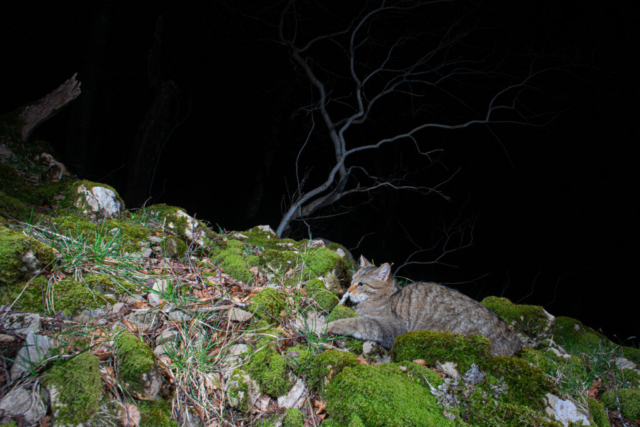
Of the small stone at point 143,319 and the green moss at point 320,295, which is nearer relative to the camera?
the small stone at point 143,319

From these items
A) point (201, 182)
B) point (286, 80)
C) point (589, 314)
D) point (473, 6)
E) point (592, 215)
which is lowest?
point (589, 314)

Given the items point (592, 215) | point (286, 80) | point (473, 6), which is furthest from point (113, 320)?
point (592, 215)

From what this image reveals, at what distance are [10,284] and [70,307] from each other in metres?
0.38

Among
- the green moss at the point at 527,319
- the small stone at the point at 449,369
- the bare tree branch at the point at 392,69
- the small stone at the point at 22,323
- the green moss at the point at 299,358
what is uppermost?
the bare tree branch at the point at 392,69

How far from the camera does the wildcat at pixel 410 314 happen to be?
274cm

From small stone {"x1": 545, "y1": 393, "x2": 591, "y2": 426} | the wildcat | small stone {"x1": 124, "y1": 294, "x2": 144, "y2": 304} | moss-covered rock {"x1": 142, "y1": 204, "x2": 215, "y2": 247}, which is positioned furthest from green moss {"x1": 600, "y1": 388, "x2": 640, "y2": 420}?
moss-covered rock {"x1": 142, "y1": 204, "x2": 215, "y2": 247}

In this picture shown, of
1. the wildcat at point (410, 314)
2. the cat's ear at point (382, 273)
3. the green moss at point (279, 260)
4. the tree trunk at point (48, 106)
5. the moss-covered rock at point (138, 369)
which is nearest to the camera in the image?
the moss-covered rock at point (138, 369)

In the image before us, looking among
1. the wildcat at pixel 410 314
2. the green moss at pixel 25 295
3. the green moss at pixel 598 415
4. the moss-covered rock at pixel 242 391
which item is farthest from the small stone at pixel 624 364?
the green moss at pixel 25 295

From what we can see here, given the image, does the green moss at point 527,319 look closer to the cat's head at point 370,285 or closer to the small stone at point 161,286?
the cat's head at point 370,285

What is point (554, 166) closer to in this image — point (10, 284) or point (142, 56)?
point (10, 284)

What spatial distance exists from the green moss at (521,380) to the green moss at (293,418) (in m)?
1.17

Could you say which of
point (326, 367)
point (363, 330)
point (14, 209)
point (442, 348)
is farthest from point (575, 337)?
point (14, 209)

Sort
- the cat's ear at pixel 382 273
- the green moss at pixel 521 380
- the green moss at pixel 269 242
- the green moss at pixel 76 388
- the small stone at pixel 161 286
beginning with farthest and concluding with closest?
the green moss at pixel 269 242, the cat's ear at pixel 382 273, the small stone at pixel 161 286, the green moss at pixel 521 380, the green moss at pixel 76 388

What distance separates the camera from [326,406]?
1854mm
